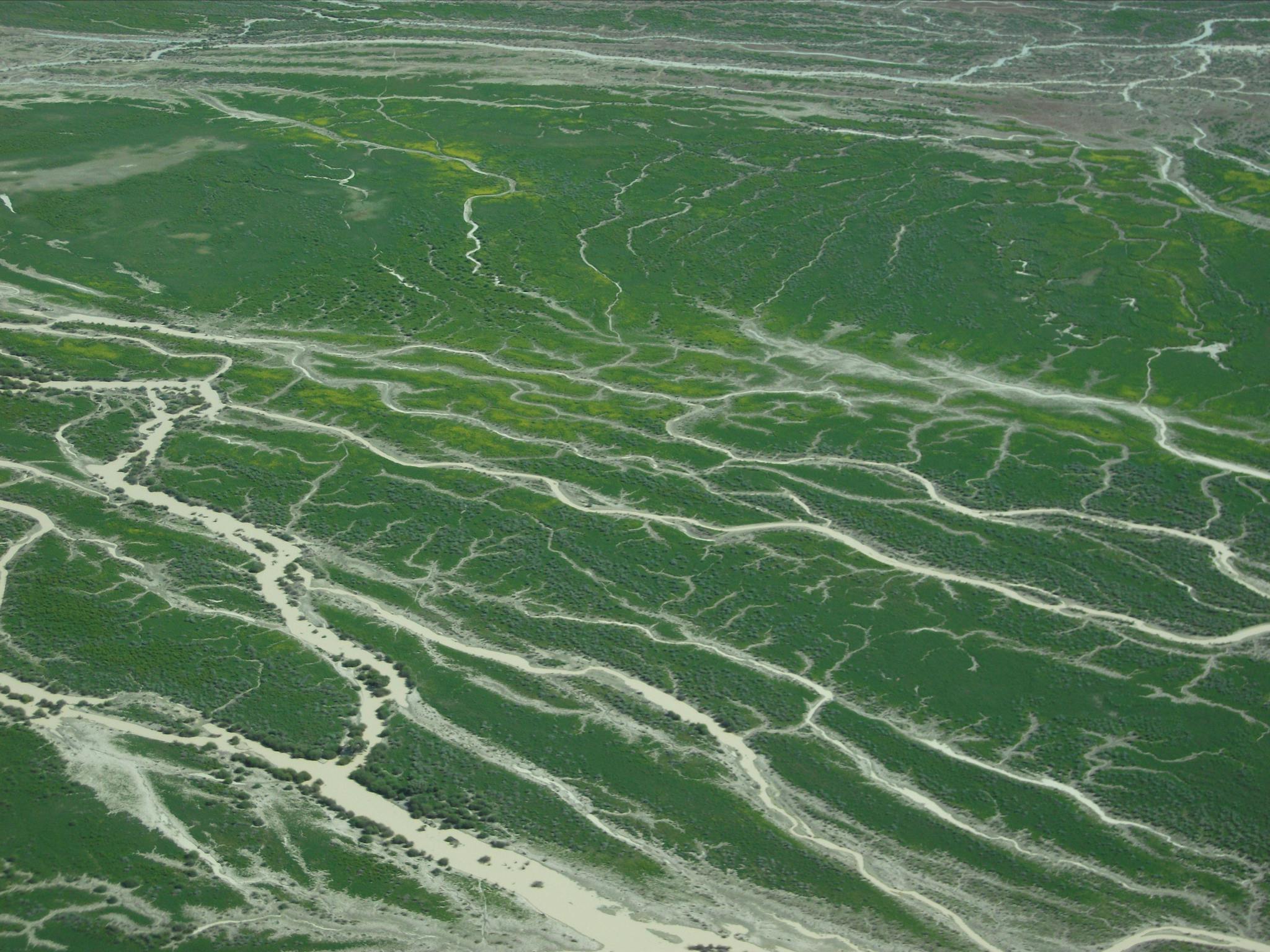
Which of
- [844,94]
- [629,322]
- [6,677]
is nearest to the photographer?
[6,677]

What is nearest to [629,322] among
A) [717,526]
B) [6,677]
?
[717,526]

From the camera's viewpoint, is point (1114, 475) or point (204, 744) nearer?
point (204, 744)

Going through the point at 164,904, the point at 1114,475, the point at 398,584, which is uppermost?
the point at 1114,475

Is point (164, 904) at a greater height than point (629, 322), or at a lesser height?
lesser

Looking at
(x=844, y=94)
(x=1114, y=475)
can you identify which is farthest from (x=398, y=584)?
(x=844, y=94)

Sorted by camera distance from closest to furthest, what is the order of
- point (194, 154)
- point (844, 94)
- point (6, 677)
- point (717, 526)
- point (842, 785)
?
point (842, 785) < point (6, 677) < point (717, 526) < point (194, 154) < point (844, 94)

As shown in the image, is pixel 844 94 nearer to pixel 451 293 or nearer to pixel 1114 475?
pixel 451 293
